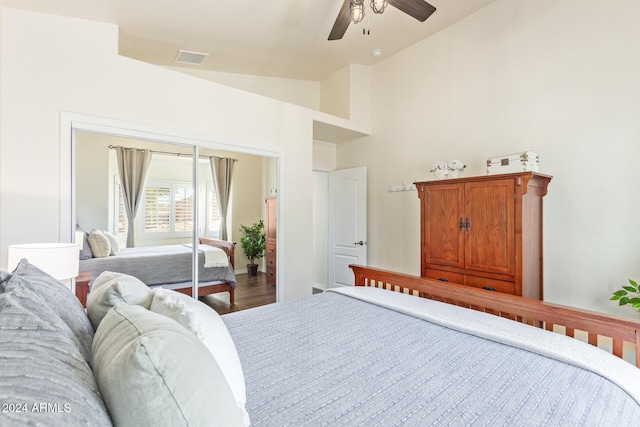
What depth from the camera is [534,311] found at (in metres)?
1.74

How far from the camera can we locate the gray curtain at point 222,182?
3188 mm

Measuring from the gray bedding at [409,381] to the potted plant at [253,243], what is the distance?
1.90m

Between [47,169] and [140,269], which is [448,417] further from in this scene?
[47,169]

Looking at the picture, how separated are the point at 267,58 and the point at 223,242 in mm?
2260

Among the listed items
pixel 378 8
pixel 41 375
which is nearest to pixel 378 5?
pixel 378 8

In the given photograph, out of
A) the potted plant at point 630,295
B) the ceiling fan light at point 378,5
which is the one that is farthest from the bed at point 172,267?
the potted plant at point 630,295

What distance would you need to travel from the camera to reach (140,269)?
2746 millimetres

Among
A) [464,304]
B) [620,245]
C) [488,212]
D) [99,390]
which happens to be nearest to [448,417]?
[99,390]

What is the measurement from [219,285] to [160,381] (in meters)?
2.79

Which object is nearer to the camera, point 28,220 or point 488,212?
point 28,220

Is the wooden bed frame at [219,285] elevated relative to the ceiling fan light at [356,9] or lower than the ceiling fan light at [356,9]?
lower

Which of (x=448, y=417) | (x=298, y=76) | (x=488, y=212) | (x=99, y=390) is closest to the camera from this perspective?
(x=99, y=390)

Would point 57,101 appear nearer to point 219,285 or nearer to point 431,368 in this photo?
point 219,285

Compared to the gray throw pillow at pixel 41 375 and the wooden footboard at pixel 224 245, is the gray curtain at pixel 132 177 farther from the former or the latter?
the gray throw pillow at pixel 41 375
